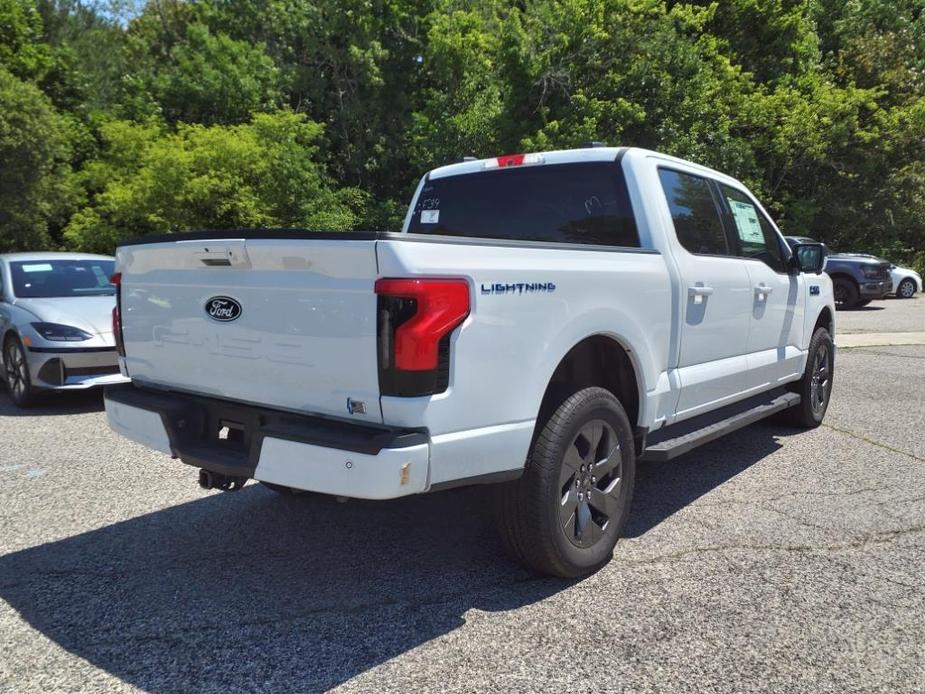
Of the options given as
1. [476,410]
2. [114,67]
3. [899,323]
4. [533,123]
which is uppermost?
[114,67]

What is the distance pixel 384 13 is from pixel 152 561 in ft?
80.8

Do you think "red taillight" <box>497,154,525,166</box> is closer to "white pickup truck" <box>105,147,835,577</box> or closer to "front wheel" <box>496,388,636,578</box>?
"white pickup truck" <box>105,147,835,577</box>

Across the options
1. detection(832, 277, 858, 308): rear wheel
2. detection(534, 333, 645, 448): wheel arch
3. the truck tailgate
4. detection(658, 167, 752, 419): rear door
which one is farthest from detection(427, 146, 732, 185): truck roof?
detection(832, 277, 858, 308): rear wheel

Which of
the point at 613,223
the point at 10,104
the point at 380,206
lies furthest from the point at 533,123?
the point at 613,223

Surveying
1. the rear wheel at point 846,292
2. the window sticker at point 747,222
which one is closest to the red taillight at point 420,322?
the window sticker at point 747,222

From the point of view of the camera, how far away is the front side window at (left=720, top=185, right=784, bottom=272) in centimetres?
507

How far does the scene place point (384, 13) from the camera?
25156 millimetres

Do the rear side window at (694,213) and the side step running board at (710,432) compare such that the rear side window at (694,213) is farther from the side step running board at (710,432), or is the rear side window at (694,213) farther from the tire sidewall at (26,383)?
the tire sidewall at (26,383)

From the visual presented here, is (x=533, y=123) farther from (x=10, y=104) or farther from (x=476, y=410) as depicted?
(x=476, y=410)

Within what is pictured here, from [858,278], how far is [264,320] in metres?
17.8

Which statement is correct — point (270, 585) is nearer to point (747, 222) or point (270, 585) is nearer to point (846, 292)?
point (747, 222)

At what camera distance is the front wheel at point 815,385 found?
618cm

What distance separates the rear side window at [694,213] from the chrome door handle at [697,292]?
0.76 ft

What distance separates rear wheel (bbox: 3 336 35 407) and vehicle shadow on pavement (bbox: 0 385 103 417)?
0.10m
